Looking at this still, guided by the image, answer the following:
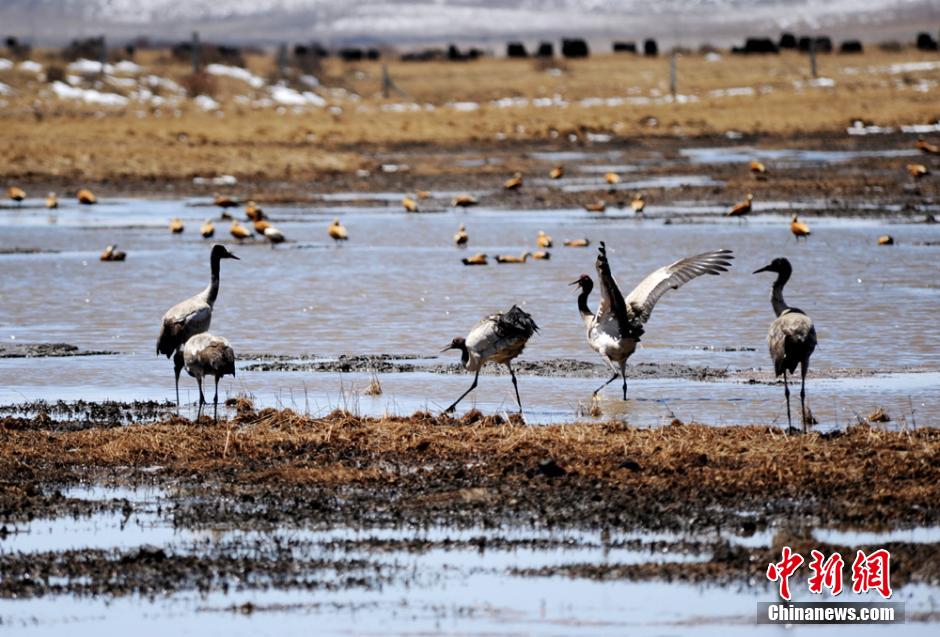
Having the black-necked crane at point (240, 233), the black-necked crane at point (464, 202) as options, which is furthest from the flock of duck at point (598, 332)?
the black-necked crane at point (464, 202)

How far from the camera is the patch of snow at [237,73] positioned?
8806cm

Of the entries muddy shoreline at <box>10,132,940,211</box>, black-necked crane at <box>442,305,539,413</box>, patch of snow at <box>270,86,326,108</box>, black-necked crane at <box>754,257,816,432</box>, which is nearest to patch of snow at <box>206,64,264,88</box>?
patch of snow at <box>270,86,326,108</box>

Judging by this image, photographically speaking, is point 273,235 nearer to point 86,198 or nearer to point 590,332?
point 86,198

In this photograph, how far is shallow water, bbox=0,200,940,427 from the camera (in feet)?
45.9

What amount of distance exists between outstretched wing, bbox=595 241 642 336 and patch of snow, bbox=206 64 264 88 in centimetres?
7415

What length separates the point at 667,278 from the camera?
571 inches

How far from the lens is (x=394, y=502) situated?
971 cm

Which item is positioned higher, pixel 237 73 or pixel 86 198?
pixel 237 73

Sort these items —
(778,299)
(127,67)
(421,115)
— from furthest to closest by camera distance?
(127,67), (421,115), (778,299)

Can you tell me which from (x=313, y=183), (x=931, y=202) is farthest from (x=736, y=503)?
(x=313, y=183)

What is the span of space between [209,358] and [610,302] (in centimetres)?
330

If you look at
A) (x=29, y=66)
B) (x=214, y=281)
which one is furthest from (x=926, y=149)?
(x=29, y=66)

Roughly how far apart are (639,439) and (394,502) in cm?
208

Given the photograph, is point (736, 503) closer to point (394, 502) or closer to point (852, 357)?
point (394, 502)
